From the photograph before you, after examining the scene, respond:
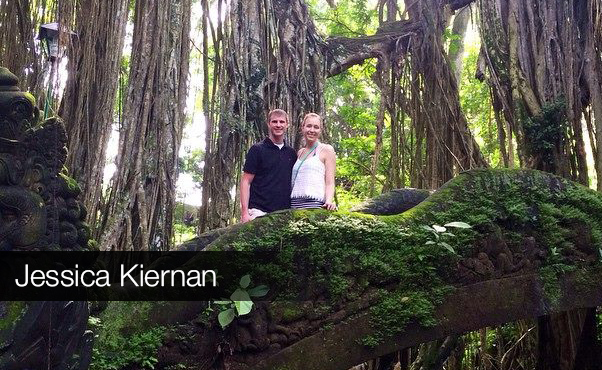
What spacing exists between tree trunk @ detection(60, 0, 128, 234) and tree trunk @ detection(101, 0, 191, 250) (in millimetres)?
168

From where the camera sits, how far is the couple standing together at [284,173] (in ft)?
10.1

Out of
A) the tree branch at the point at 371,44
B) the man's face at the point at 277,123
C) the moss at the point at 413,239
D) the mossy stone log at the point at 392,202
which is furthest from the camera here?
the tree branch at the point at 371,44

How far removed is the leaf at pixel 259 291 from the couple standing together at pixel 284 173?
63 centimetres

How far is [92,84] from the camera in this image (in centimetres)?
375

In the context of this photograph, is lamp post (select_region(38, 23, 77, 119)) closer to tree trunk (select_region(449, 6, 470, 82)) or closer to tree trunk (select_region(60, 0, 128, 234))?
tree trunk (select_region(60, 0, 128, 234))

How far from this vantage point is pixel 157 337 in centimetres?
234

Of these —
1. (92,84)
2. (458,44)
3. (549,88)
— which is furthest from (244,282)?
(458,44)

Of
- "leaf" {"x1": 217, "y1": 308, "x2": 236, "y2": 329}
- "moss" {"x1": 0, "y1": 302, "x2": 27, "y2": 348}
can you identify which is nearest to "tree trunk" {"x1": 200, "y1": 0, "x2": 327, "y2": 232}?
"leaf" {"x1": 217, "y1": 308, "x2": 236, "y2": 329}

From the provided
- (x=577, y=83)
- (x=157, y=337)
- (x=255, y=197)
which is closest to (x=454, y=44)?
(x=577, y=83)

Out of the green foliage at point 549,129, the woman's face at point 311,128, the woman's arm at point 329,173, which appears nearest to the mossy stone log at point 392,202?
the woman's arm at point 329,173

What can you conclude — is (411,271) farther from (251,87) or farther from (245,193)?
(251,87)

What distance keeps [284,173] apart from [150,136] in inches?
33.1

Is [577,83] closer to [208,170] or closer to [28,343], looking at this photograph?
[208,170]

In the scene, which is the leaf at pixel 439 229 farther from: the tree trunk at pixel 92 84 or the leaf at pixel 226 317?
the tree trunk at pixel 92 84
